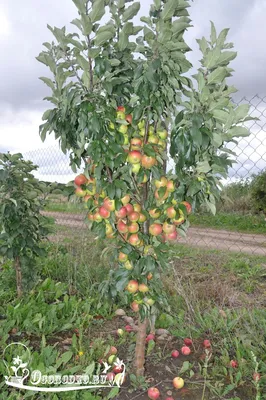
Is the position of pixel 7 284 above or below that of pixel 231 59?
below

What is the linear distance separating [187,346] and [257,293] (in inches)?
63.3

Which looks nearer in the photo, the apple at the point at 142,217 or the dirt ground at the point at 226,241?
the apple at the point at 142,217

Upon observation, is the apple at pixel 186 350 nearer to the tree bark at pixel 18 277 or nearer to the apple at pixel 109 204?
the apple at pixel 109 204

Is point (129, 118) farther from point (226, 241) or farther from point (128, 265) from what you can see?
point (226, 241)

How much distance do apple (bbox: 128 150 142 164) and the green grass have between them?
7020 millimetres

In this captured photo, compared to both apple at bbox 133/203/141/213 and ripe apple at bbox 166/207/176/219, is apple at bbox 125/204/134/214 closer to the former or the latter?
apple at bbox 133/203/141/213

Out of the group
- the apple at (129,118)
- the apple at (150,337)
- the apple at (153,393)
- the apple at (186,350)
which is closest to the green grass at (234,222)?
the apple at (150,337)

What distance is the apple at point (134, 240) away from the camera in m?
2.13

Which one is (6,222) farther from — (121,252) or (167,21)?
(167,21)

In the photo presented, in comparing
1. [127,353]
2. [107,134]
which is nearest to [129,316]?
[127,353]

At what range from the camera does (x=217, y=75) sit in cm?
180

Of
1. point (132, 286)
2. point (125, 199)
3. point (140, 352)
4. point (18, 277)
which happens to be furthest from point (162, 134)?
point (18, 277)

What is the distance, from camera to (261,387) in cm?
235

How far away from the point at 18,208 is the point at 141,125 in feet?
5.20
